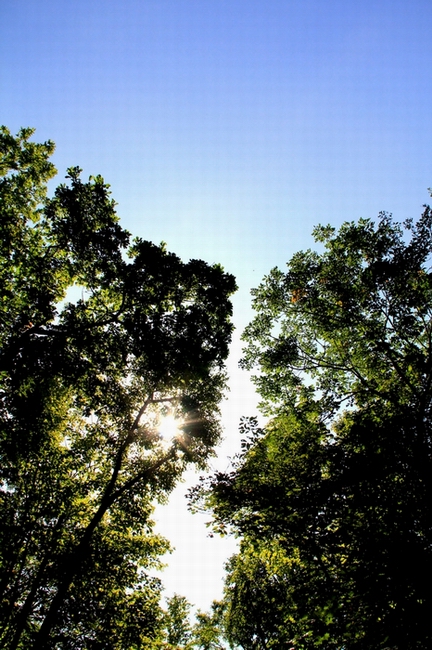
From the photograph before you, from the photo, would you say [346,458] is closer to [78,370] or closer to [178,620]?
[78,370]

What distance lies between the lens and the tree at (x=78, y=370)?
9609mm

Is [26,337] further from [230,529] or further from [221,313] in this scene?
[230,529]

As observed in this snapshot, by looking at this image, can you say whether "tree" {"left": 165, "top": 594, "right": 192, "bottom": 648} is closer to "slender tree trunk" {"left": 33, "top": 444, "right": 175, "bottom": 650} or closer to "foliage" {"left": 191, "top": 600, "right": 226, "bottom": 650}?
"foliage" {"left": 191, "top": 600, "right": 226, "bottom": 650}

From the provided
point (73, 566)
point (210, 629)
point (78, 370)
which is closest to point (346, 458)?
point (78, 370)

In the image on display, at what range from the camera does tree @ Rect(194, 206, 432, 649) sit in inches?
202

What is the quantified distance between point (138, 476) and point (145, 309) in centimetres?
825

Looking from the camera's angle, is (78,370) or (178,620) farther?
(178,620)

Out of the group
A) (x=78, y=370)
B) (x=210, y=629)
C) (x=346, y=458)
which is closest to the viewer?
(x=346, y=458)

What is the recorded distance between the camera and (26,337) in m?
9.29

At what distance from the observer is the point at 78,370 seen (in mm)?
9648

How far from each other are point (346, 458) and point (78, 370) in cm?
809

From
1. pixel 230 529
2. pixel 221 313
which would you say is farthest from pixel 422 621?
pixel 221 313

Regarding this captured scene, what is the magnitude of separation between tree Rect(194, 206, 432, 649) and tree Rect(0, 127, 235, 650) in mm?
3719

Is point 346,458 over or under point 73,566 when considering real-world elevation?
over
